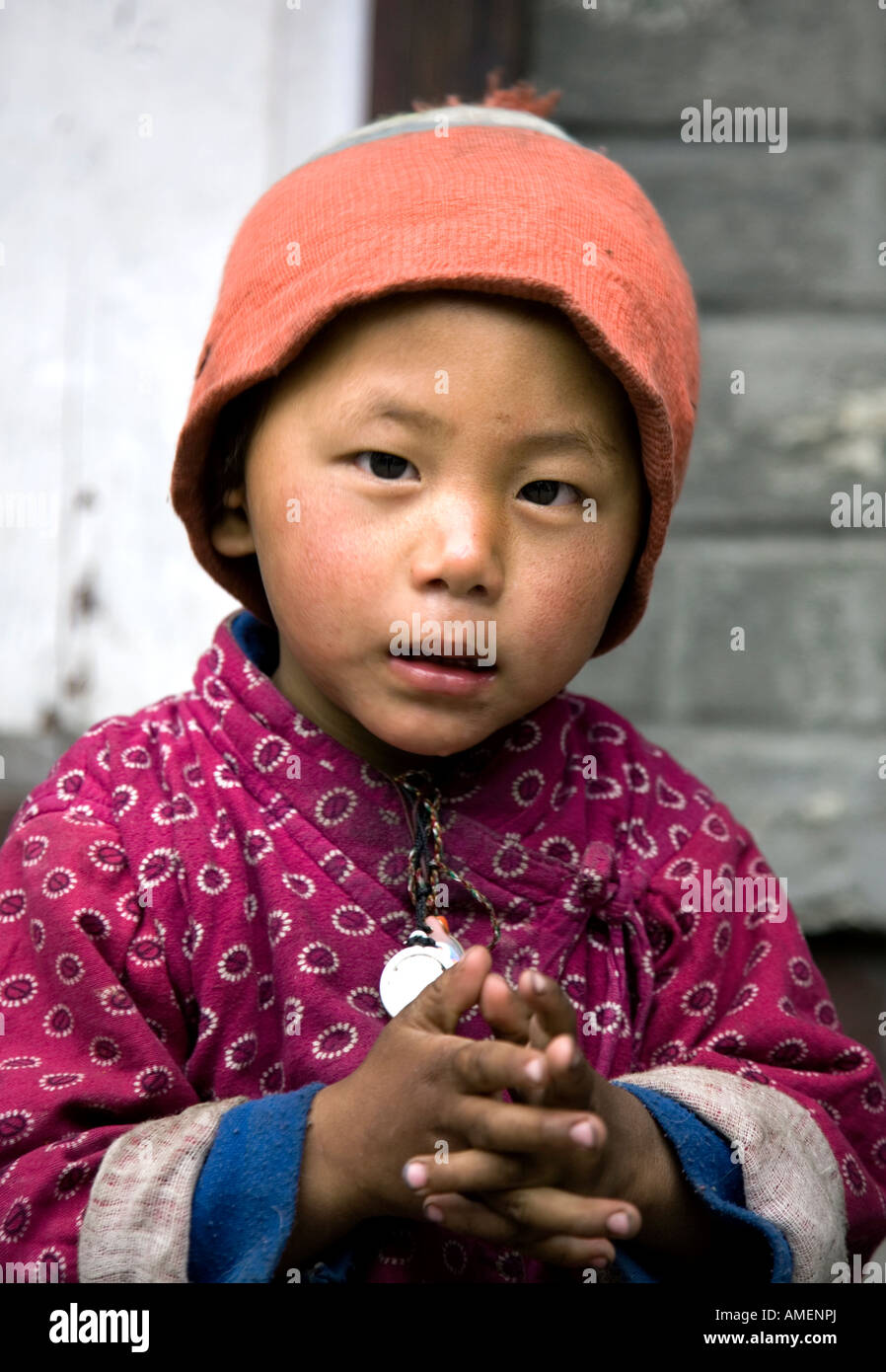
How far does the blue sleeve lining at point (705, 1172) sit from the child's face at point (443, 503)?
471 mm

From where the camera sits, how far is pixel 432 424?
155cm

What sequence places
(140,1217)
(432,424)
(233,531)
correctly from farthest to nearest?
(233,531) → (432,424) → (140,1217)

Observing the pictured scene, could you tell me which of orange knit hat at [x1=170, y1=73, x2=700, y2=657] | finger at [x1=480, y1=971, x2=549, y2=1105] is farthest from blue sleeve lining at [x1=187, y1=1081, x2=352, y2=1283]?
orange knit hat at [x1=170, y1=73, x2=700, y2=657]

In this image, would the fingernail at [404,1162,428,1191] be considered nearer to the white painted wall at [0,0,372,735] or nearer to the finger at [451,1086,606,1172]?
the finger at [451,1086,606,1172]

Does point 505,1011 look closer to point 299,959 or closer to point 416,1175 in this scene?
point 416,1175

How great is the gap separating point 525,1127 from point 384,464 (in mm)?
743

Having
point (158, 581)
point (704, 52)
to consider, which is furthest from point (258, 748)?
point (704, 52)

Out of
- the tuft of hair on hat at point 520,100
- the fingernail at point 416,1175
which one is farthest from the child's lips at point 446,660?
the tuft of hair on hat at point 520,100

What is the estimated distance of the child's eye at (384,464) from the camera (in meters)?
1.60

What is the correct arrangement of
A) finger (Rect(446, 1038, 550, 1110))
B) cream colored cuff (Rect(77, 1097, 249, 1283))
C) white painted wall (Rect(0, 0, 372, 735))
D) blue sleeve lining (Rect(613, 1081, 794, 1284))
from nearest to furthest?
finger (Rect(446, 1038, 550, 1110)) → cream colored cuff (Rect(77, 1097, 249, 1283)) → blue sleeve lining (Rect(613, 1081, 794, 1284)) → white painted wall (Rect(0, 0, 372, 735))

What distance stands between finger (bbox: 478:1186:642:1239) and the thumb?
173 millimetres

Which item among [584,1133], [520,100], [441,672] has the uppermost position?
[520,100]

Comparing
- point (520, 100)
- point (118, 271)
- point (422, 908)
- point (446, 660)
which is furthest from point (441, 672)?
point (118, 271)

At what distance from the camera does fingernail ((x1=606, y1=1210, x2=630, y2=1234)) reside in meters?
1.32
